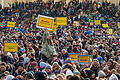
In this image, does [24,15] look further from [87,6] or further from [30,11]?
[87,6]

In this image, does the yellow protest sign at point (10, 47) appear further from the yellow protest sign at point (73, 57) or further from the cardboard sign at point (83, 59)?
the cardboard sign at point (83, 59)

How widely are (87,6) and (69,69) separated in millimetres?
28876

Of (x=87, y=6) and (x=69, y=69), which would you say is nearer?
(x=69, y=69)

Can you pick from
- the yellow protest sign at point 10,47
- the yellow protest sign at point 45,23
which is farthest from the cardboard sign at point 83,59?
the yellow protest sign at point 10,47


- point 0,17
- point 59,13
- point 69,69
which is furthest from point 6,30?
point 69,69

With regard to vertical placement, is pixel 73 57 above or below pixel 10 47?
below

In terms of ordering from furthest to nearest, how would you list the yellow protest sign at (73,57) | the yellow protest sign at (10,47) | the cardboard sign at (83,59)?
the yellow protest sign at (10,47) → the yellow protest sign at (73,57) → the cardboard sign at (83,59)

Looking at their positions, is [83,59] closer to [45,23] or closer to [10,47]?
[45,23]

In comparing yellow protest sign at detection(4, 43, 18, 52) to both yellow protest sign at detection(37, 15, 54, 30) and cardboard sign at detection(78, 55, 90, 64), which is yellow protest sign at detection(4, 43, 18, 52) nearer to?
yellow protest sign at detection(37, 15, 54, 30)

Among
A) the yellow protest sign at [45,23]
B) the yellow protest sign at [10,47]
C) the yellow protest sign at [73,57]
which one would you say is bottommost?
the yellow protest sign at [73,57]

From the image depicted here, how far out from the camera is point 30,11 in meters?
36.8

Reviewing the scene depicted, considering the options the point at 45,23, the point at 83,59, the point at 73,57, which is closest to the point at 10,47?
the point at 45,23

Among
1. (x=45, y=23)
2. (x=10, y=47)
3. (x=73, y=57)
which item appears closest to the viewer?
(x=73, y=57)

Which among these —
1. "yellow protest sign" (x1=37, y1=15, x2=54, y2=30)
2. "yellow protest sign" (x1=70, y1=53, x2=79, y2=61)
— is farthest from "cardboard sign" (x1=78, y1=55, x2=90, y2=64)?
"yellow protest sign" (x1=37, y1=15, x2=54, y2=30)
